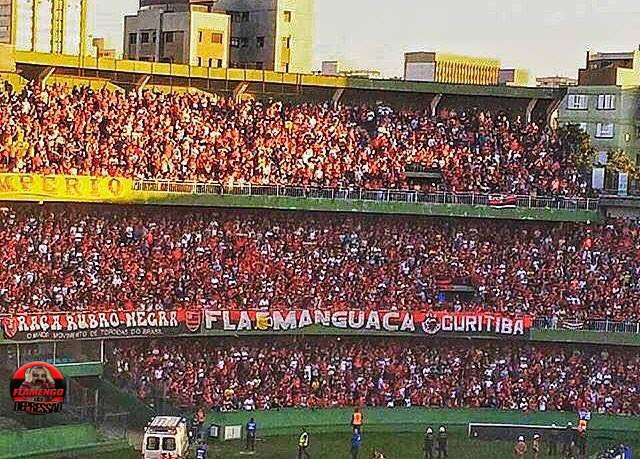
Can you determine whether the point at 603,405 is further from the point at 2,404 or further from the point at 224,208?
the point at 2,404

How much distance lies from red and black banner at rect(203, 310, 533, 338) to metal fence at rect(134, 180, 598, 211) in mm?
3849

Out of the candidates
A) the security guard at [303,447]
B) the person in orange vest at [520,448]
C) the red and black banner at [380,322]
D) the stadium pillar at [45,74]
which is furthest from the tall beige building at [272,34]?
the person in orange vest at [520,448]

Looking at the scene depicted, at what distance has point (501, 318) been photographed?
116ft

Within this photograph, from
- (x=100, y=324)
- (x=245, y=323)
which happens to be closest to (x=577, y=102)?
(x=245, y=323)

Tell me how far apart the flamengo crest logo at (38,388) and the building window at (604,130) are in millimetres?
41756

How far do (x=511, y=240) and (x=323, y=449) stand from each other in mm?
10616

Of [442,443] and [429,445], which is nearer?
[429,445]

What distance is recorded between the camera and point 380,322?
34.8 m

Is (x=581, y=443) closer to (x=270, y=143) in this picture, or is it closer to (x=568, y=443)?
(x=568, y=443)

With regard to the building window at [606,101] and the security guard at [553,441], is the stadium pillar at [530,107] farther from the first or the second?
the building window at [606,101]

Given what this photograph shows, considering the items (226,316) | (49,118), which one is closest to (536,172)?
(226,316)

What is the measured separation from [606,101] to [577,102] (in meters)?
1.94

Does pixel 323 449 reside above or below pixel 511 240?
below

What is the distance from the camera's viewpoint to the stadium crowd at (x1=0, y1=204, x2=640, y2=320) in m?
33.3
